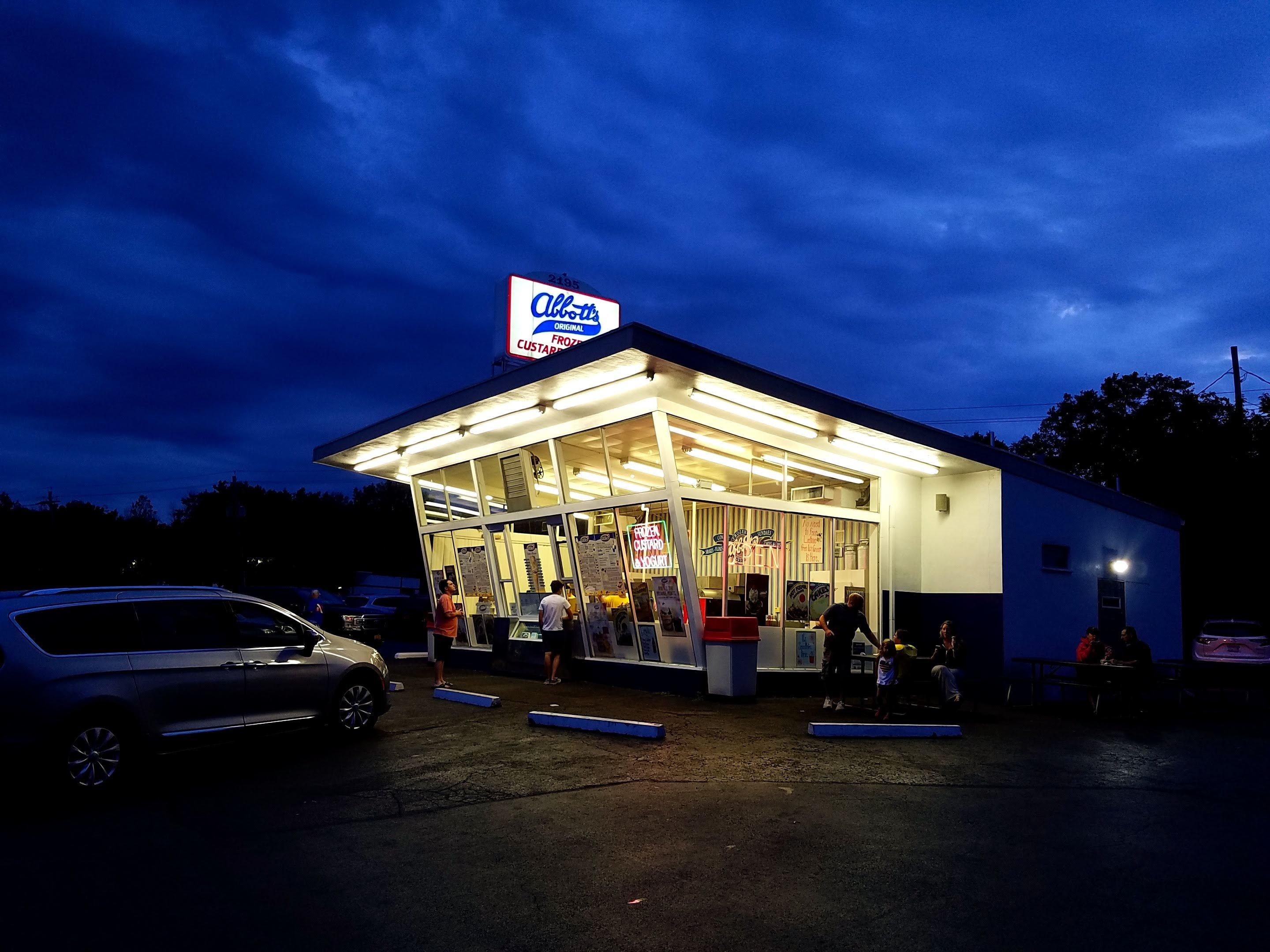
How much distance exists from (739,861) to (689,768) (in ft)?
8.86

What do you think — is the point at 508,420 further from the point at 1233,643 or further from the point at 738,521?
the point at 1233,643

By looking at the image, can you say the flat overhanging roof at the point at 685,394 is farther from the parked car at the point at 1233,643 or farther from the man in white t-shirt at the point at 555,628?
the parked car at the point at 1233,643

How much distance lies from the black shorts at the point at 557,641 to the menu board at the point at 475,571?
3186mm

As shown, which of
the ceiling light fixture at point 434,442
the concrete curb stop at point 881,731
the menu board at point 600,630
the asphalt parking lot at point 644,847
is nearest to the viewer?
the asphalt parking lot at point 644,847

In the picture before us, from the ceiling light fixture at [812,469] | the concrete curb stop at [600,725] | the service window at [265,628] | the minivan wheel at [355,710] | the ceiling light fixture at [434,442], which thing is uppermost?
the ceiling light fixture at [434,442]

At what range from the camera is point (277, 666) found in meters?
8.84

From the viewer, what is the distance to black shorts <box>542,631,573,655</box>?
14234mm

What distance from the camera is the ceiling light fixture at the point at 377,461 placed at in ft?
59.7

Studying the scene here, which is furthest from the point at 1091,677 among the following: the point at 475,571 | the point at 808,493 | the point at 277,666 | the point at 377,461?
the point at 377,461

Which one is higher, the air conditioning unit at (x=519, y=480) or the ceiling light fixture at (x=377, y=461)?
the ceiling light fixture at (x=377, y=461)

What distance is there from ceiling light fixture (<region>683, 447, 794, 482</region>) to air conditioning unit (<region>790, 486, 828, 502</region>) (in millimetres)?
390

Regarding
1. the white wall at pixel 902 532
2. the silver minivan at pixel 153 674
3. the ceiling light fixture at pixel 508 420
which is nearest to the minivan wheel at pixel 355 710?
the silver minivan at pixel 153 674

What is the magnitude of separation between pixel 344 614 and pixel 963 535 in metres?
17.5

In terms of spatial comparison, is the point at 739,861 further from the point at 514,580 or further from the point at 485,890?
the point at 514,580
